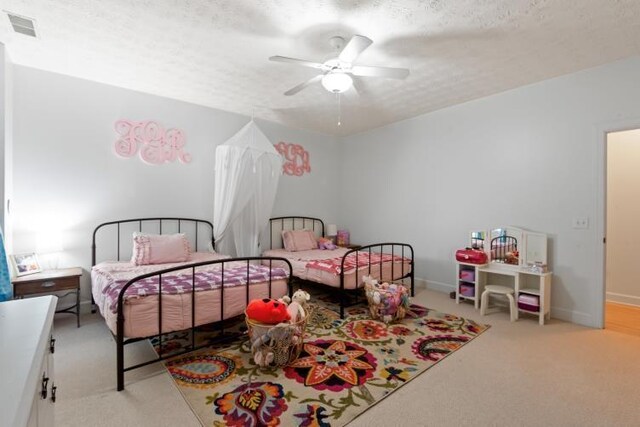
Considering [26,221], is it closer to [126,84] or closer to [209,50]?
[126,84]

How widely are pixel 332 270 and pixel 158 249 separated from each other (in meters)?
2.19

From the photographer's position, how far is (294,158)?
585cm

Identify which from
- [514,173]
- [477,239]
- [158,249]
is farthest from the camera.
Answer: [477,239]

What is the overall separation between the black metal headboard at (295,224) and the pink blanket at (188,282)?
7.22ft

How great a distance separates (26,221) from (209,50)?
2900mm

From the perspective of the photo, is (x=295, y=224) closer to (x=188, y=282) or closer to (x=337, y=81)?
(x=188, y=282)

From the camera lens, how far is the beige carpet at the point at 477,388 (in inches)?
78.6

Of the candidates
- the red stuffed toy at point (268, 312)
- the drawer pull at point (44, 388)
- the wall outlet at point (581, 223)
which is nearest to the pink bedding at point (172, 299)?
the red stuffed toy at point (268, 312)

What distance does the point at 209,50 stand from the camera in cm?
306

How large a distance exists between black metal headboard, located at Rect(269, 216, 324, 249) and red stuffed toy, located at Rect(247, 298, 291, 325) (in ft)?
Result: 9.76

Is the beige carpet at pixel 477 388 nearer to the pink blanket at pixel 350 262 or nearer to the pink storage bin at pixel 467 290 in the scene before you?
the pink storage bin at pixel 467 290

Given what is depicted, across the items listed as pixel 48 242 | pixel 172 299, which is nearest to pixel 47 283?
pixel 48 242

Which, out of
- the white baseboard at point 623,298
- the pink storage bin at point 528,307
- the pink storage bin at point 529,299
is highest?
the pink storage bin at point 529,299

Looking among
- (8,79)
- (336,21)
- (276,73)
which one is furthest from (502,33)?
(8,79)
